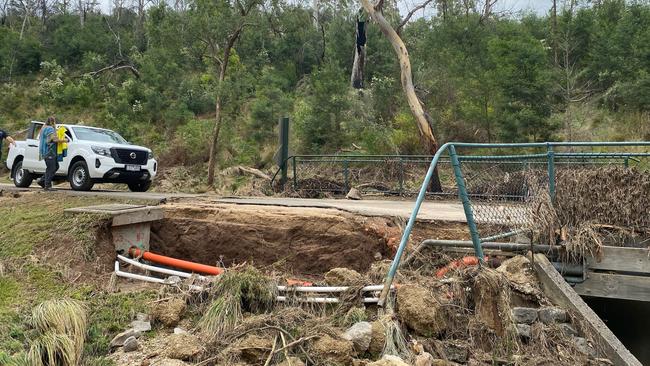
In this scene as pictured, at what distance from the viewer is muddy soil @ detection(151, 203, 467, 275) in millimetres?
8852

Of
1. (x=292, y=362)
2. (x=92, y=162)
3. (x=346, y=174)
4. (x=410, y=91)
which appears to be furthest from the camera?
(x=410, y=91)

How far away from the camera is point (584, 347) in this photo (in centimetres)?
558

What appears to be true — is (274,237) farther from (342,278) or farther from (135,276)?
(342,278)

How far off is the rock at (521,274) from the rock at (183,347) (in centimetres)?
344

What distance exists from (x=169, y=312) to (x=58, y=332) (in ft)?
3.54

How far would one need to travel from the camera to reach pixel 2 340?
17.3 feet

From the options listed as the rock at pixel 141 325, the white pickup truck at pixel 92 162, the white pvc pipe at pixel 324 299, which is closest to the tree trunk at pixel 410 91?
the white pickup truck at pixel 92 162

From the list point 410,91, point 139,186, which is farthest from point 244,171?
point 410,91

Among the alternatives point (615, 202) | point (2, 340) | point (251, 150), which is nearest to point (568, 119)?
point (251, 150)

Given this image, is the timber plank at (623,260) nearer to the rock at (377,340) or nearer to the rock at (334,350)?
the rock at (377,340)

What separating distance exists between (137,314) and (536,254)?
472 cm

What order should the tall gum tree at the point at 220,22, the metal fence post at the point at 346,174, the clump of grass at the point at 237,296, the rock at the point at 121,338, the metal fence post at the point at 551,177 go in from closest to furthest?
the rock at the point at 121,338, the clump of grass at the point at 237,296, the metal fence post at the point at 551,177, the metal fence post at the point at 346,174, the tall gum tree at the point at 220,22

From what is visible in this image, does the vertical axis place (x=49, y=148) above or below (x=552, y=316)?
above

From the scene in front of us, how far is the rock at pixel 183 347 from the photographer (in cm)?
496
